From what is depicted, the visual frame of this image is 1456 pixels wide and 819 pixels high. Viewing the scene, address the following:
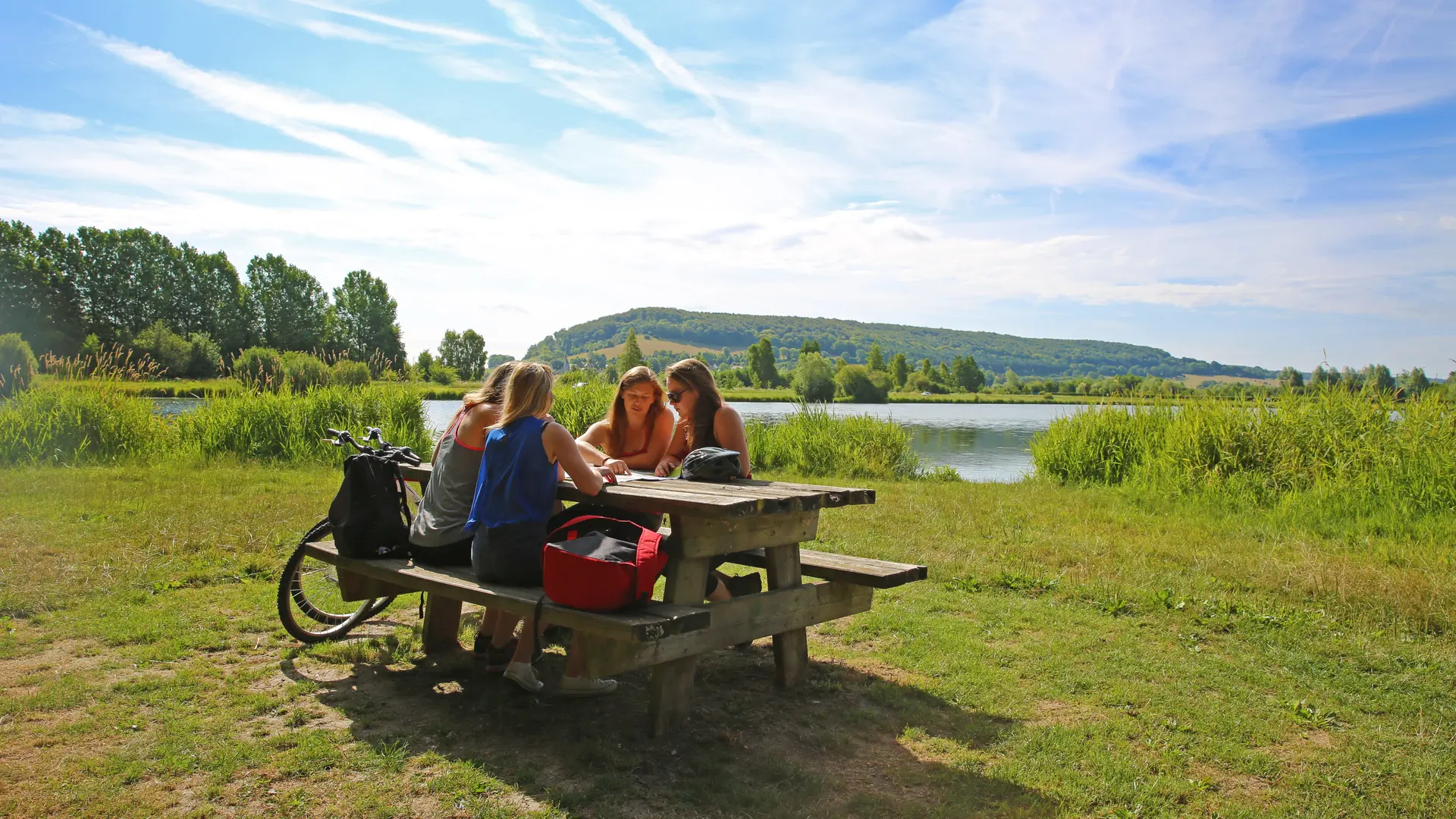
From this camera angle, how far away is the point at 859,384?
5644 centimetres

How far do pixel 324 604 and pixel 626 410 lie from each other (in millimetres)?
2395

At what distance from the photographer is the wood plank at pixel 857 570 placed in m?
4.34

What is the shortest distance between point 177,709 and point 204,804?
1079 mm

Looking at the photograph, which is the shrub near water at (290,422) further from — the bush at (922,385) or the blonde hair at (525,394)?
the bush at (922,385)

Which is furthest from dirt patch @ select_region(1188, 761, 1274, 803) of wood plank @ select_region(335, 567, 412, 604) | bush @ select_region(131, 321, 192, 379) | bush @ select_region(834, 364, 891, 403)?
bush @ select_region(131, 321, 192, 379)

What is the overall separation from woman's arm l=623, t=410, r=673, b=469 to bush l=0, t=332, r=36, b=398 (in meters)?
12.7

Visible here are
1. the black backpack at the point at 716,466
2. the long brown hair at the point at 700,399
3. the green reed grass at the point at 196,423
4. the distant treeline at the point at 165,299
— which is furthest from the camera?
the distant treeline at the point at 165,299

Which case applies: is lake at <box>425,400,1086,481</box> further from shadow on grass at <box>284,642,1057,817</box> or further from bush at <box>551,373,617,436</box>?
shadow on grass at <box>284,642,1057,817</box>

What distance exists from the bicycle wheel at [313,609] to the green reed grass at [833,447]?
1013 centimetres

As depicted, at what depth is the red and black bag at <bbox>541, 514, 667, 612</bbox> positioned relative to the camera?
3.46 metres

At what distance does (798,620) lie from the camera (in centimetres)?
430

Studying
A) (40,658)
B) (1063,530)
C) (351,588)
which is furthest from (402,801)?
(1063,530)

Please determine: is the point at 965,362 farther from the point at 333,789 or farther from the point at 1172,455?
the point at 333,789

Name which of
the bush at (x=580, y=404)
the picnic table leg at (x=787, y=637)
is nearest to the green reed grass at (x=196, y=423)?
the bush at (x=580, y=404)
